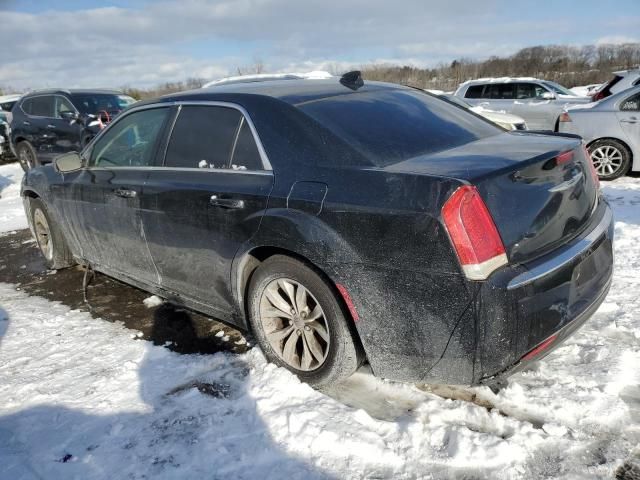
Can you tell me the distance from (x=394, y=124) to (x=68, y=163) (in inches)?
112

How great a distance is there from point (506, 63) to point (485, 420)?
161 feet

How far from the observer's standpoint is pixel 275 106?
2.94 meters

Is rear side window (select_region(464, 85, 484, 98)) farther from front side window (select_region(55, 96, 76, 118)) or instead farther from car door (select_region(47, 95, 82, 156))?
front side window (select_region(55, 96, 76, 118))

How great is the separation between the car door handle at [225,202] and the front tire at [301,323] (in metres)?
0.37

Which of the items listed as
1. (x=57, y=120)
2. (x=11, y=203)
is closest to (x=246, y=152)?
(x=11, y=203)

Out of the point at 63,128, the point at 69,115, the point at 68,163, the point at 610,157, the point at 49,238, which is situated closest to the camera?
the point at 68,163

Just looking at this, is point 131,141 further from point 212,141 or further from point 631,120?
point 631,120

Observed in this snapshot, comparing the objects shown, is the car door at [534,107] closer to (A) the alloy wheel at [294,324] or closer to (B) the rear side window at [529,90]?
(B) the rear side window at [529,90]

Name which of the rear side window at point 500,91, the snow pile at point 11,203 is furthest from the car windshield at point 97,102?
the rear side window at point 500,91

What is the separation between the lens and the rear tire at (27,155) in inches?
436

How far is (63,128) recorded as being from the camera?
34.5 ft

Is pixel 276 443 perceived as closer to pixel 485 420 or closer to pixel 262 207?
pixel 485 420

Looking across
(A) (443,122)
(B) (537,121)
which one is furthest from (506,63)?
(A) (443,122)

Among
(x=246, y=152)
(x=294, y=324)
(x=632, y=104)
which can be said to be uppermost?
(x=246, y=152)
